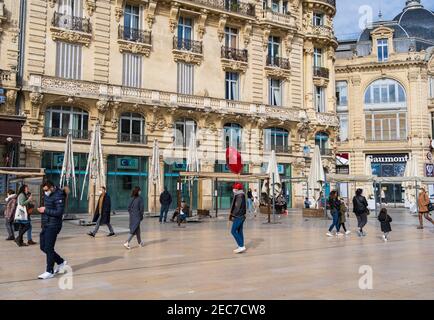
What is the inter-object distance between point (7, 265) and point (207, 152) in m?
22.4

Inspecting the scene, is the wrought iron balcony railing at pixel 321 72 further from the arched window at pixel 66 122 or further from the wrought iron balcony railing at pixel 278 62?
the arched window at pixel 66 122

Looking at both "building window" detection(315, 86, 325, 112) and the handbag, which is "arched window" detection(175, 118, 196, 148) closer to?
"building window" detection(315, 86, 325, 112)

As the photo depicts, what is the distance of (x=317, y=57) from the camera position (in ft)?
124

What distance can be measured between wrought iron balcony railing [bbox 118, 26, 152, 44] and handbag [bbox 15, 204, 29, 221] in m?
18.7

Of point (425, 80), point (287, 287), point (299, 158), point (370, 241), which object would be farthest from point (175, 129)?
point (425, 80)

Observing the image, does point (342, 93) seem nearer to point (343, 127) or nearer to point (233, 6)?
point (343, 127)

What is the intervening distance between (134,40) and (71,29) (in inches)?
155

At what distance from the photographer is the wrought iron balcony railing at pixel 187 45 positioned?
30969 millimetres

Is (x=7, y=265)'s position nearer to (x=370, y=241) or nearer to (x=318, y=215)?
(x=370, y=241)

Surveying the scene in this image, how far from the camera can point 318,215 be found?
952 inches

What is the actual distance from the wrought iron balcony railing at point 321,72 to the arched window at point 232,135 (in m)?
9.20

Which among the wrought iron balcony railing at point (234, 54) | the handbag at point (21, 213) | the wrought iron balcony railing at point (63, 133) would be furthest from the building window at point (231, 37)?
the handbag at point (21, 213)

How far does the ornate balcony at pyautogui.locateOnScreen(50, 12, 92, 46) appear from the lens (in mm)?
26859
